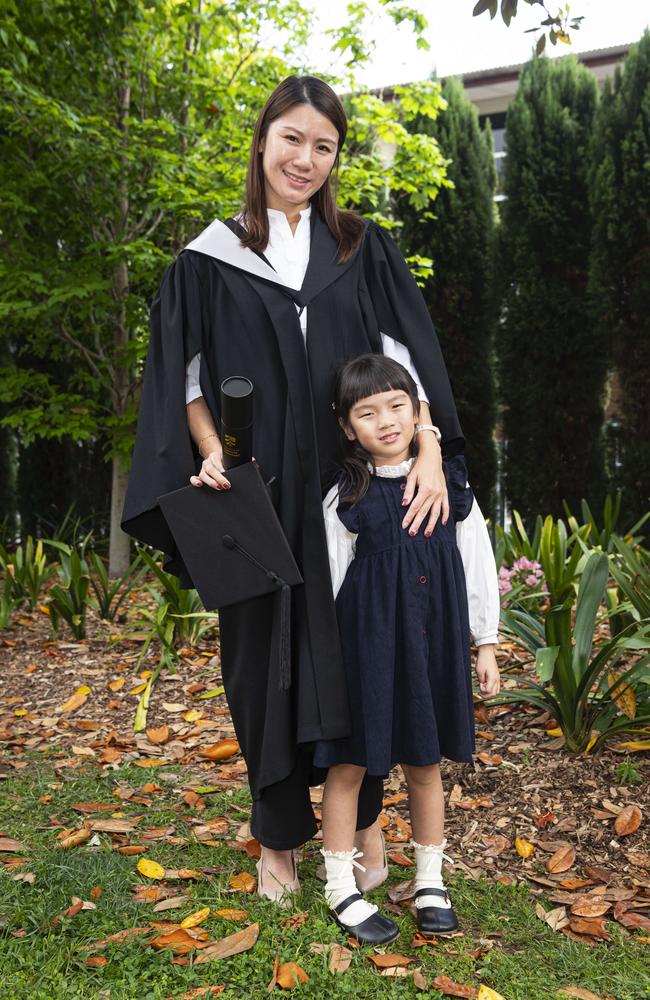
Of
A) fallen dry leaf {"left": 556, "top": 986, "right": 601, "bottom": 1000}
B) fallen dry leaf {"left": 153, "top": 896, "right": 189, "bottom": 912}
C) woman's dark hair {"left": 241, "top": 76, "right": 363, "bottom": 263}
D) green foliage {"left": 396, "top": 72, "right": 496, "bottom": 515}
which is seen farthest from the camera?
green foliage {"left": 396, "top": 72, "right": 496, "bottom": 515}

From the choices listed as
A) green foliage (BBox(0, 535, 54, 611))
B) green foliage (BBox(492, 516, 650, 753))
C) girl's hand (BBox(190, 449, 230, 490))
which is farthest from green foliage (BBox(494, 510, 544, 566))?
girl's hand (BBox(190, 449, 230, 490))

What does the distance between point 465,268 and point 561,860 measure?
5.34 m

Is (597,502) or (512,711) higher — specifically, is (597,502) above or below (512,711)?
above

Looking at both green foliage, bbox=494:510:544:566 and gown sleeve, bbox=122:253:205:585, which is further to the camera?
green foliage, bbox=494:510:544:566

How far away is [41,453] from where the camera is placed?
7.48m

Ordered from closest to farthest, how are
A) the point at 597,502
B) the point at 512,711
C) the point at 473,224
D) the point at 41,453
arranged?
the point at 512,711 < the point at 597,502 < the point at 473,224 < the point at 41,453

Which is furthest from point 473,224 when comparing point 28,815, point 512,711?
point 28,815

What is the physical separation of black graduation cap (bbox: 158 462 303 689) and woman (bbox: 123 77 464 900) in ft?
0.21

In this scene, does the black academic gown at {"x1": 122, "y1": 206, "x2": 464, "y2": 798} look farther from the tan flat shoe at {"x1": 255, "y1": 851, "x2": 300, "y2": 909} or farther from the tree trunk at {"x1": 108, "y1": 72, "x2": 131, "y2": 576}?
the tree trunk at {"x1": 108, "y1": 72, "x2": 131, "y2": 576}

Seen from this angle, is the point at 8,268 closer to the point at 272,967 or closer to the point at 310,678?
the point at 310,678

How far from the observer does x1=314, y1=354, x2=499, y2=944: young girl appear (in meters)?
1.96

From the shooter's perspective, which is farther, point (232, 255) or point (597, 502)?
point (597, 502)

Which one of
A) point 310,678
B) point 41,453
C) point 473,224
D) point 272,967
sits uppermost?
point 473,224

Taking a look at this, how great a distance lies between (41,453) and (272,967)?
624cm
